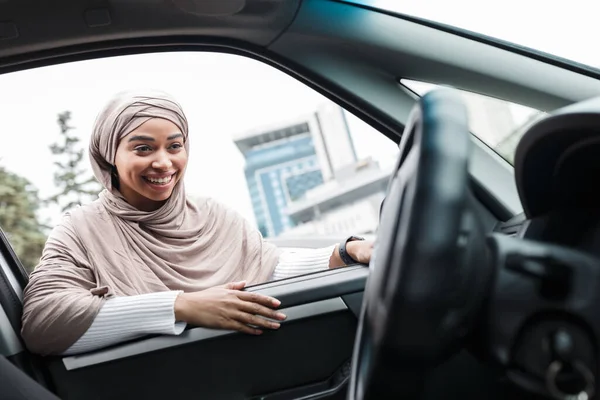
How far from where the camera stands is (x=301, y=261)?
1.65 m

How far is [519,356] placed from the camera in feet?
2.04

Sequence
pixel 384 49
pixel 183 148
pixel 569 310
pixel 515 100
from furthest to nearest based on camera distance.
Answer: pixel 183 148 < pixel 384 49 < pixel 515 100 < pixel 569 310

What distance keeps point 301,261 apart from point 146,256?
0.42 meters

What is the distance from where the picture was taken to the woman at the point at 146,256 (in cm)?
131

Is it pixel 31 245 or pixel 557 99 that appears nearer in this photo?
pixel 557 99

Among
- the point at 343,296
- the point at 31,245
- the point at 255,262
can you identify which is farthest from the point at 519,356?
the point at 31,245

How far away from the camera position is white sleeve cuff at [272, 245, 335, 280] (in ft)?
5.26

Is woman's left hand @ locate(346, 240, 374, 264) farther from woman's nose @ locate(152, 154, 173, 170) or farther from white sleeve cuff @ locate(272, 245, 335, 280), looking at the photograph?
woman's nose @ locate(152, 154, 173, 170)

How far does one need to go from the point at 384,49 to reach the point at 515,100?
0.36 m

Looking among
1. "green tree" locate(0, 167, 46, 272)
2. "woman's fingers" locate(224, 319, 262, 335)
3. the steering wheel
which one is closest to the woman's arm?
"woman's fingers" locate(224, 319, 262, 335)

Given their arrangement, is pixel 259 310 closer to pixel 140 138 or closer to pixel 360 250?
pixel 360 250

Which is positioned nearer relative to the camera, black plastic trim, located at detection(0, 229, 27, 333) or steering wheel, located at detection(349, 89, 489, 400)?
steering wheel, located at detection(349, 89, 489, 400)

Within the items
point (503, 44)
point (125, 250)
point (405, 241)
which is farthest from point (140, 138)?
point (405, 241)

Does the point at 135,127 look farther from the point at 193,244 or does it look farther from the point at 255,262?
the point at 255,262
